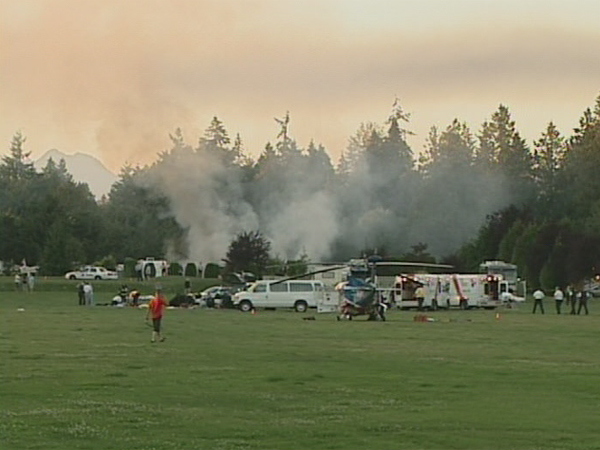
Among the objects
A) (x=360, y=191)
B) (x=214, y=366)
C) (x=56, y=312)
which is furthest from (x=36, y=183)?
(x=214, y=366)

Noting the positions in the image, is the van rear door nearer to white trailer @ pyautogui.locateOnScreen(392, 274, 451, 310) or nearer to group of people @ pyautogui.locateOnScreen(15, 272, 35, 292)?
white trailer @ pyautogui.locateOnScreen(392, 274, 451, 310)

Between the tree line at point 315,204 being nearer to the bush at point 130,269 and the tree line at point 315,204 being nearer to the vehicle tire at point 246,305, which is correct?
the bush at point 130,269

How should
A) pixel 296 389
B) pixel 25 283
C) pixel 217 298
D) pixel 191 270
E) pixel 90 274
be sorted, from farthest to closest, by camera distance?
1. pixel 191 270
2. pixel 90 274
3. pixel 25 283
4. pixel 217 298
5. pixel 296 389

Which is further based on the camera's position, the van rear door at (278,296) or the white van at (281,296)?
the van rear door at (278,296)

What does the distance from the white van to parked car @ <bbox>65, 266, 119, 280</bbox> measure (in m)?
32.1

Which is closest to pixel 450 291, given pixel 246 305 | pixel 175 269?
pixel 246 305

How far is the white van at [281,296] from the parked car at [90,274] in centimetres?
3209

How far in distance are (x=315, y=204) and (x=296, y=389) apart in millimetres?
96404

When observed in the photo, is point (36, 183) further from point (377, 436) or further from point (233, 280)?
point (377, 436)

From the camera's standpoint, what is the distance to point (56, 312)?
5550 cm

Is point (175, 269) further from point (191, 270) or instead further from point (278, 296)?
point (278, 296)

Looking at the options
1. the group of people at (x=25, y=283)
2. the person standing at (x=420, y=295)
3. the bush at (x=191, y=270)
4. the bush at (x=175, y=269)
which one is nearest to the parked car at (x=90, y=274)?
the bush at (x=175, y=269)

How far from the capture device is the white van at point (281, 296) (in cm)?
6381

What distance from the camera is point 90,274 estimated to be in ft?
317
